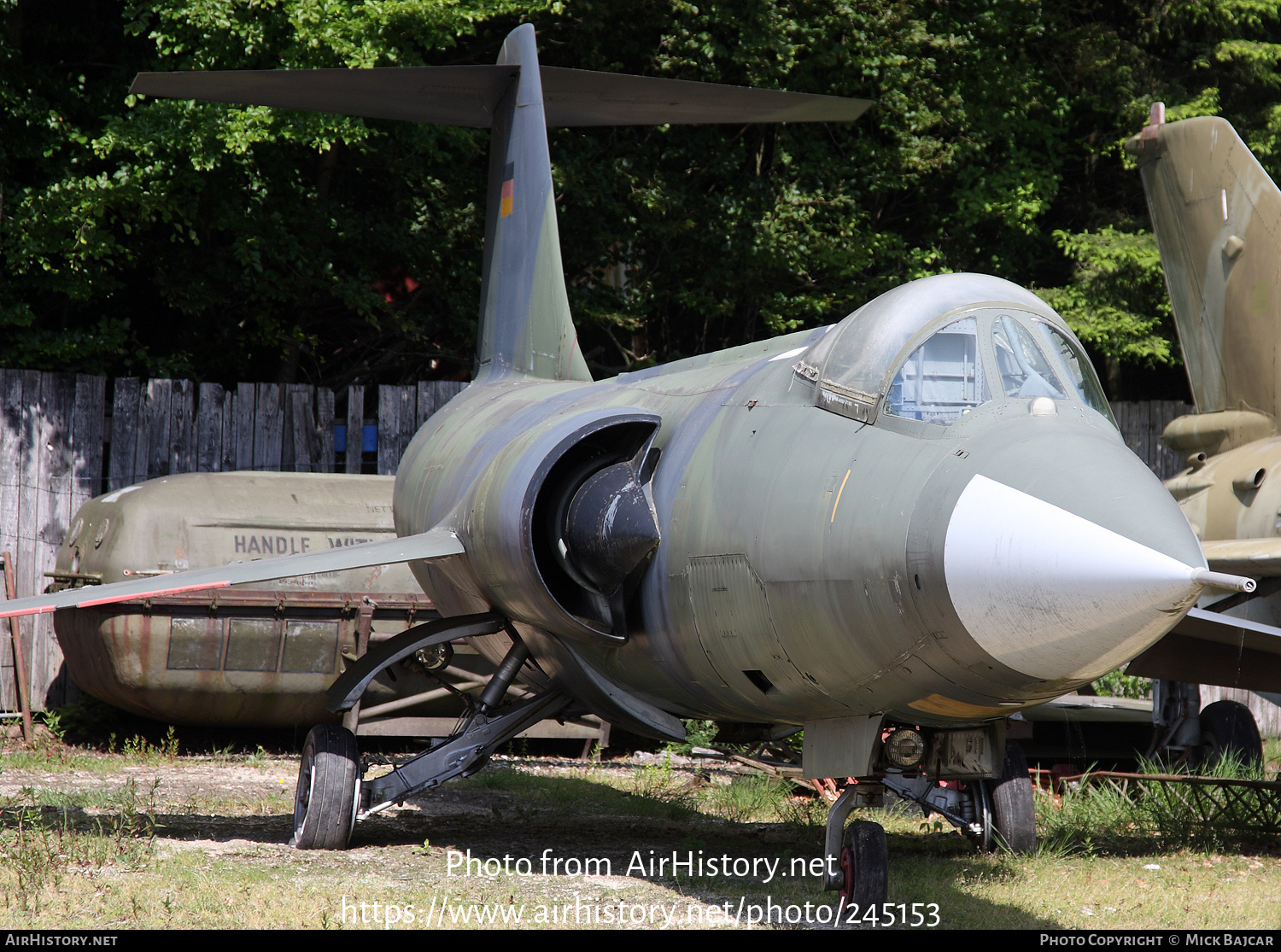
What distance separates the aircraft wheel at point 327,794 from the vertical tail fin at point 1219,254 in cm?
677

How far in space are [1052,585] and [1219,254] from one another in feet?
21.1

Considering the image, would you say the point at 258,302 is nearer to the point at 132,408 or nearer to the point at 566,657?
the point at 132,408

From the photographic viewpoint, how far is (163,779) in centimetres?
897

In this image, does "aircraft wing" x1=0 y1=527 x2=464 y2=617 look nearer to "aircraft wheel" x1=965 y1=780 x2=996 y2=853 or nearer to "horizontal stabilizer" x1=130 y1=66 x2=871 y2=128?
"aircraft wheel" x1=965 y1=780 x2=996 y2=853

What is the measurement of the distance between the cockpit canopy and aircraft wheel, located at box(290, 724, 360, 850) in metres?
3.37

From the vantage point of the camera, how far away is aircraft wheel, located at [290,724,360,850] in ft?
21.3

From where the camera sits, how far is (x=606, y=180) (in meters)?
15.6

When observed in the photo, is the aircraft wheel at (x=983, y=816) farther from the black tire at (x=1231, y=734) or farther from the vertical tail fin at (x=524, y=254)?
the vertical tail fin at (x=524, y=254)

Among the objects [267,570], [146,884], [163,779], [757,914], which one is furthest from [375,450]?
[757,914]

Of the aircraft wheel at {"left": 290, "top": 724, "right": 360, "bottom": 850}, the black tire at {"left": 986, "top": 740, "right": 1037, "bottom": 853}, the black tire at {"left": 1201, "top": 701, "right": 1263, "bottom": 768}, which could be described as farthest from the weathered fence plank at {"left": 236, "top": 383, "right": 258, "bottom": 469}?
the black tire at {"left": 1201, "top": 701, "right": 1263, "bottom": 768}

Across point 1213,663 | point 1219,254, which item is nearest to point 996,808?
point 1213,663

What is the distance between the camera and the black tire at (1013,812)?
262 inches

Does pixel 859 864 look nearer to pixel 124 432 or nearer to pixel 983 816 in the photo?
pixel 983 816

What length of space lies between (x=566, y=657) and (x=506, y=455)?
42.9 inches
